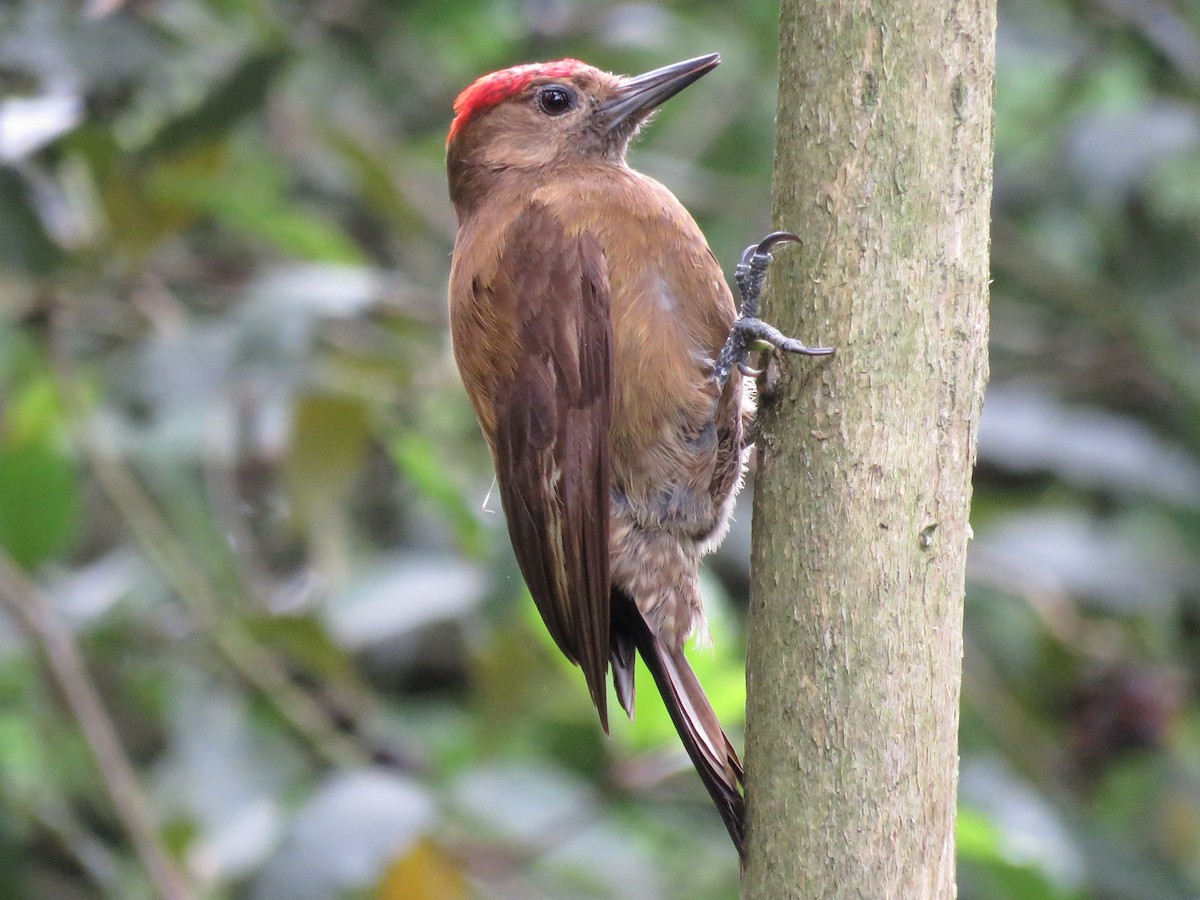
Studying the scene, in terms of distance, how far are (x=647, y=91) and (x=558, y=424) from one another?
88 centimetres

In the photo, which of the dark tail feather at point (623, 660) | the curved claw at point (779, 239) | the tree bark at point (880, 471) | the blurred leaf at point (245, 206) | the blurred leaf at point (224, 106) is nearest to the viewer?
the tree bark at point (880, 471)

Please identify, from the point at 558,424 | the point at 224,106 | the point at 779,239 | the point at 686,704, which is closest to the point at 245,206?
the point at 224,106

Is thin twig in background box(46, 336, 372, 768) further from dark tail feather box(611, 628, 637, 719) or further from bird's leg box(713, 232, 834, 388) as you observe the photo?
bird's leg box(713, 232, 834, 388)

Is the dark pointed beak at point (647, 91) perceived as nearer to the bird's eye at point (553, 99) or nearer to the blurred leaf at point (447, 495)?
the bird's eye at point (553, 99)

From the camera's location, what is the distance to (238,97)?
3.08m

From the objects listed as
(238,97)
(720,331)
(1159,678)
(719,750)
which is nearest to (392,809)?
(719,750)

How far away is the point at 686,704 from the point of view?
2355mm

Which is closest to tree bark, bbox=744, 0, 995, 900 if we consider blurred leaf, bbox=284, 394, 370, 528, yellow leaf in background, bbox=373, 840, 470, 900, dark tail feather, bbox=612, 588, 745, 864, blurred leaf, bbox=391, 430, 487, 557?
dark tail feather, bbox=612, 588, 745, 864

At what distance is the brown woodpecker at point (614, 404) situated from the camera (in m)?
2.53

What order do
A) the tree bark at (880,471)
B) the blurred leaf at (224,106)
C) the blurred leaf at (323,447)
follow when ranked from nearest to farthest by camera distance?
1. the tree bark at (880,471)
2. the blurred leaf at (224,106)
3. the blurred leaf at (323,447)

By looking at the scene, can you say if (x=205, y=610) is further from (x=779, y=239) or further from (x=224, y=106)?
(x=779, y=239)

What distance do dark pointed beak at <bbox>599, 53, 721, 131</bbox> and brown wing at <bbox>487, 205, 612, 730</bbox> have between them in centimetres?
47

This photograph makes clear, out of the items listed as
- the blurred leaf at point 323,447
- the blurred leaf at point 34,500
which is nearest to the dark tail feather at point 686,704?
the blurred leaf at point 323,447

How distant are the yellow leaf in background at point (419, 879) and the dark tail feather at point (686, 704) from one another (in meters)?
0.66
